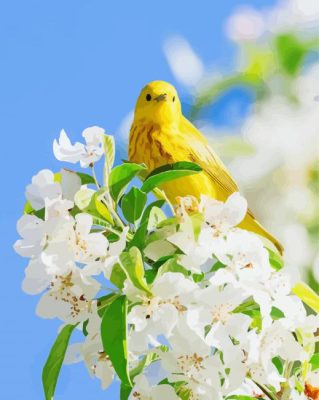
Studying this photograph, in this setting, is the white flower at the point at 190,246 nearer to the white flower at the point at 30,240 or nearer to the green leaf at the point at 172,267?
the green leaf at the point at 172,267

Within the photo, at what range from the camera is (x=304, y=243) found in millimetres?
1922

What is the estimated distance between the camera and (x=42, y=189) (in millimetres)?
793

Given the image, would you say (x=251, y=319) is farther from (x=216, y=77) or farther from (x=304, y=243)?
(x=216, y=77)

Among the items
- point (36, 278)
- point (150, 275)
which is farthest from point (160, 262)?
point (36, 278)

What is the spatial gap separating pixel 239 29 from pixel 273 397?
153 cm

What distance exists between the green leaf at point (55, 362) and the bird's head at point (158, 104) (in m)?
0.67

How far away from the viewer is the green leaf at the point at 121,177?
818 millimetres

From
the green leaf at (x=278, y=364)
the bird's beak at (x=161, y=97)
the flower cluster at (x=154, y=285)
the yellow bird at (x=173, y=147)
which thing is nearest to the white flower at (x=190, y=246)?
the flower cluster at (x=154, y=285)

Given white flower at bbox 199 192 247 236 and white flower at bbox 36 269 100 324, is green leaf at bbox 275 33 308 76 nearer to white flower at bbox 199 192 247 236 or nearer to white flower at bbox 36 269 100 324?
white flower at bbox 199 192 247 236

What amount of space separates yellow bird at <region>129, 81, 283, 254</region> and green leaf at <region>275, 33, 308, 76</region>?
0.74m

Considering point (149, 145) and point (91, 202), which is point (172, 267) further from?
point (149, 145)

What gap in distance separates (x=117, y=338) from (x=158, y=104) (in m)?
0.76

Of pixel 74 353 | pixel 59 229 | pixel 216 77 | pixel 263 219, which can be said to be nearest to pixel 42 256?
pixel 59 229

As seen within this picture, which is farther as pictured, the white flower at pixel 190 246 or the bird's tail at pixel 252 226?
the bird's tail at pixel 252 226
